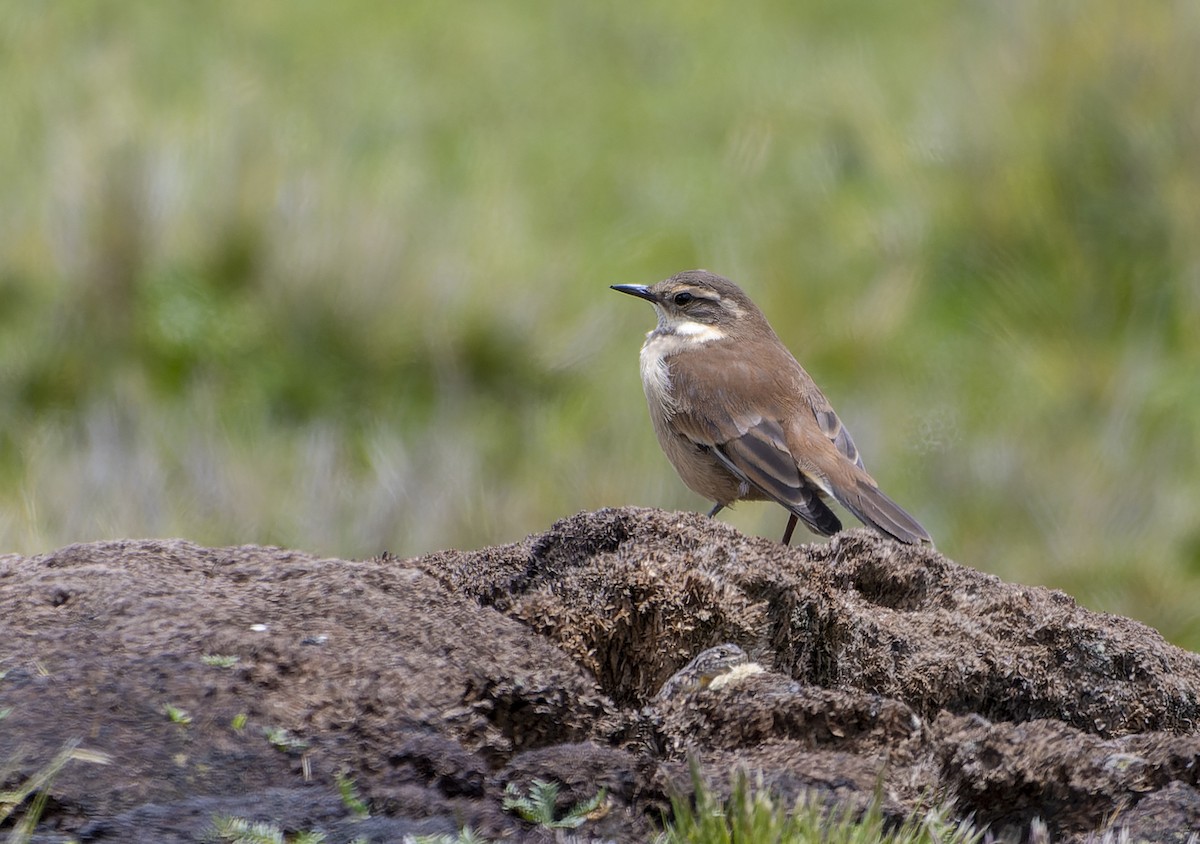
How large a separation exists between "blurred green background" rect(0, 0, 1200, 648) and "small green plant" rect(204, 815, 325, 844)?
4082 mm

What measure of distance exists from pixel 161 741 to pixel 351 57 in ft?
38.3

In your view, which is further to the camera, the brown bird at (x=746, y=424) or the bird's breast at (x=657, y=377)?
the bird's breast at (x=657, y=377)

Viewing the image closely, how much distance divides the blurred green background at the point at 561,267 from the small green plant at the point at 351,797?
3.99 metres

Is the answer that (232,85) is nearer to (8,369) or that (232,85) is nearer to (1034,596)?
(8,369)

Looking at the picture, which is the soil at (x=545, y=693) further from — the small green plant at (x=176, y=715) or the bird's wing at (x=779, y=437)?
the bird's wing at (x=779, y=437)

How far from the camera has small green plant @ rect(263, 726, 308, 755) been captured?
10.0ft

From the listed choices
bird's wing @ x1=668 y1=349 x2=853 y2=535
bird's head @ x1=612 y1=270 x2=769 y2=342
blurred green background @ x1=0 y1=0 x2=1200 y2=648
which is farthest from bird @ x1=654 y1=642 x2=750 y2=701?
blurred green background @ x1=0 y1=0 x2=1200 y2=648

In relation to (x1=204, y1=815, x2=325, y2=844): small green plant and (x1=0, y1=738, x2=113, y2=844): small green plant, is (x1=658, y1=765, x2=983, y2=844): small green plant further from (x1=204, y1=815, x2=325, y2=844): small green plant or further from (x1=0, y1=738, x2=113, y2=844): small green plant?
(x1=0, y1=738, x2=113, y2=844): small green plant

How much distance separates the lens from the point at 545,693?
3.34 meters

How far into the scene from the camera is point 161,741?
9.88 feet

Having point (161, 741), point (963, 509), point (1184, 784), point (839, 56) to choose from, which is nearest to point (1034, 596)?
point (1184, 784)

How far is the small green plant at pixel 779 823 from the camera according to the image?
285cm

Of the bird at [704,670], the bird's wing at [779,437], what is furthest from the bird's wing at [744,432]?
the bird at [704,670]

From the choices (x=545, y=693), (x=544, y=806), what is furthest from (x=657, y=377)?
(x=544, y=806)
